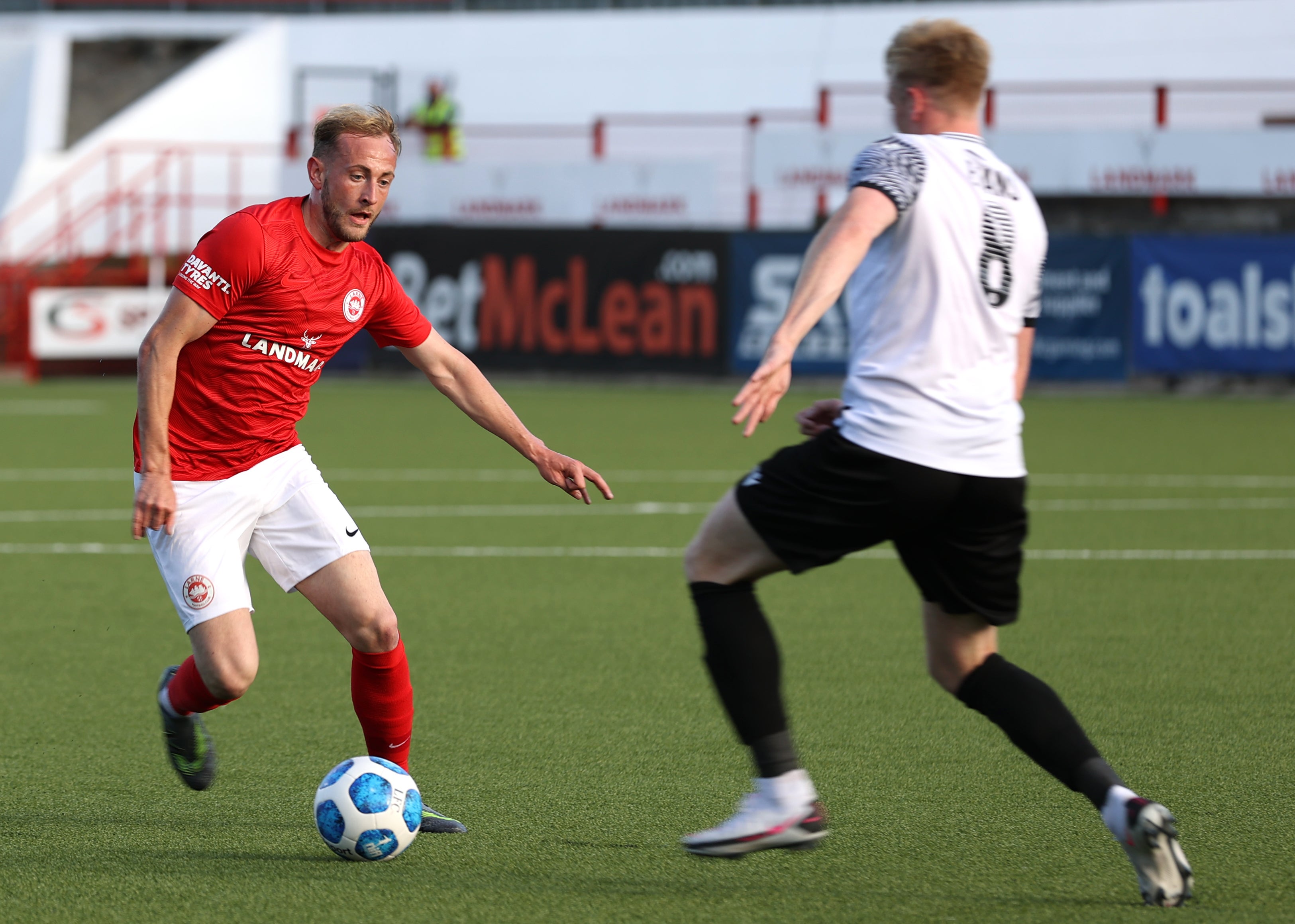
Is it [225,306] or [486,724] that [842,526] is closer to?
[225,306]

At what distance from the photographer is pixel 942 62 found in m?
3.80

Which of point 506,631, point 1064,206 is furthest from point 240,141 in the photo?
point 506,631

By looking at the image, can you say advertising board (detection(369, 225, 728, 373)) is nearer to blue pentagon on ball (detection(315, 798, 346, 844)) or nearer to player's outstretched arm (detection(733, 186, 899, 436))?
blue pentagon on ball (detection(315, 798, 346, 844))

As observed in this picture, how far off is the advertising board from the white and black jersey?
60.1ft

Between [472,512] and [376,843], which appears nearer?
[376,843]

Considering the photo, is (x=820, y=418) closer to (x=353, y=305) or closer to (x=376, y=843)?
(x=353, y=305)

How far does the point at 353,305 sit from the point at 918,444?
170 centimetres

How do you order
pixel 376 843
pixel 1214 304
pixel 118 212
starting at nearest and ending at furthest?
pixel 376 843, pixel 1214 304, pixel 118 212

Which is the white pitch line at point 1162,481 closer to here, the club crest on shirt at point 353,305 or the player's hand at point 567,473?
the player's hand at point 567,473

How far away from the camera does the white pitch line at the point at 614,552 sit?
937cm

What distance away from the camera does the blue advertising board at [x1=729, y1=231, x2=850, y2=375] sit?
21.8 meters

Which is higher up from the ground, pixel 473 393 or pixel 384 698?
pixel 473 393

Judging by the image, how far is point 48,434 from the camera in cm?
1636

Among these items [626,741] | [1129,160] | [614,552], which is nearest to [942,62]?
[626,741]
